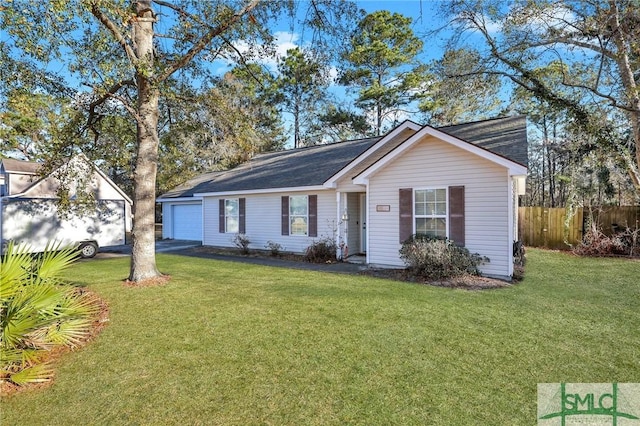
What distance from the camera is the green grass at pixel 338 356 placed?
3.00 m

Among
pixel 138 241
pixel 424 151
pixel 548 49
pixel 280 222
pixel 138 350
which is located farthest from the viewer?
pixel 280 222

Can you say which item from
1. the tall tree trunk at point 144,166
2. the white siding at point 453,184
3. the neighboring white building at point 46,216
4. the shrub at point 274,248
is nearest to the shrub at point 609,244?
the white siding at point 453,184

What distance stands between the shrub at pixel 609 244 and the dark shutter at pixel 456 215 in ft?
22.2

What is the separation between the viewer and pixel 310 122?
94.5ft

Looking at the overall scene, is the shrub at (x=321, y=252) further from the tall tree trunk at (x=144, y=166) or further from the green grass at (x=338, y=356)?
the tall tree trunk at (x=144, y=166)

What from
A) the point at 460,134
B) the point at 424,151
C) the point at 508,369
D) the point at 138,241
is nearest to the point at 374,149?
the point at 424,151

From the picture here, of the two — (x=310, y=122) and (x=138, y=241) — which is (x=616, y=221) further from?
(x=310, y=122)

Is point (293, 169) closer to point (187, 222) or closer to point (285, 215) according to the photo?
point (285, 215)

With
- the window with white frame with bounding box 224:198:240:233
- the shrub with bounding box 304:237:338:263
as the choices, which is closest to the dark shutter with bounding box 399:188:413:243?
the shrub with bounding box 304:237:338:263

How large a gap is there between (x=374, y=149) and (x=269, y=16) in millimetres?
4946

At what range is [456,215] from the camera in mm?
8852

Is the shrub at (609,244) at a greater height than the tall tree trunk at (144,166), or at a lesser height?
lesser

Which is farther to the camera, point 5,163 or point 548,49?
point 5,163

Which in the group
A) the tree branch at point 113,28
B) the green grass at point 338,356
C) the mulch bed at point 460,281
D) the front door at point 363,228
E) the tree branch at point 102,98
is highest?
the tree branch at point 113,28
